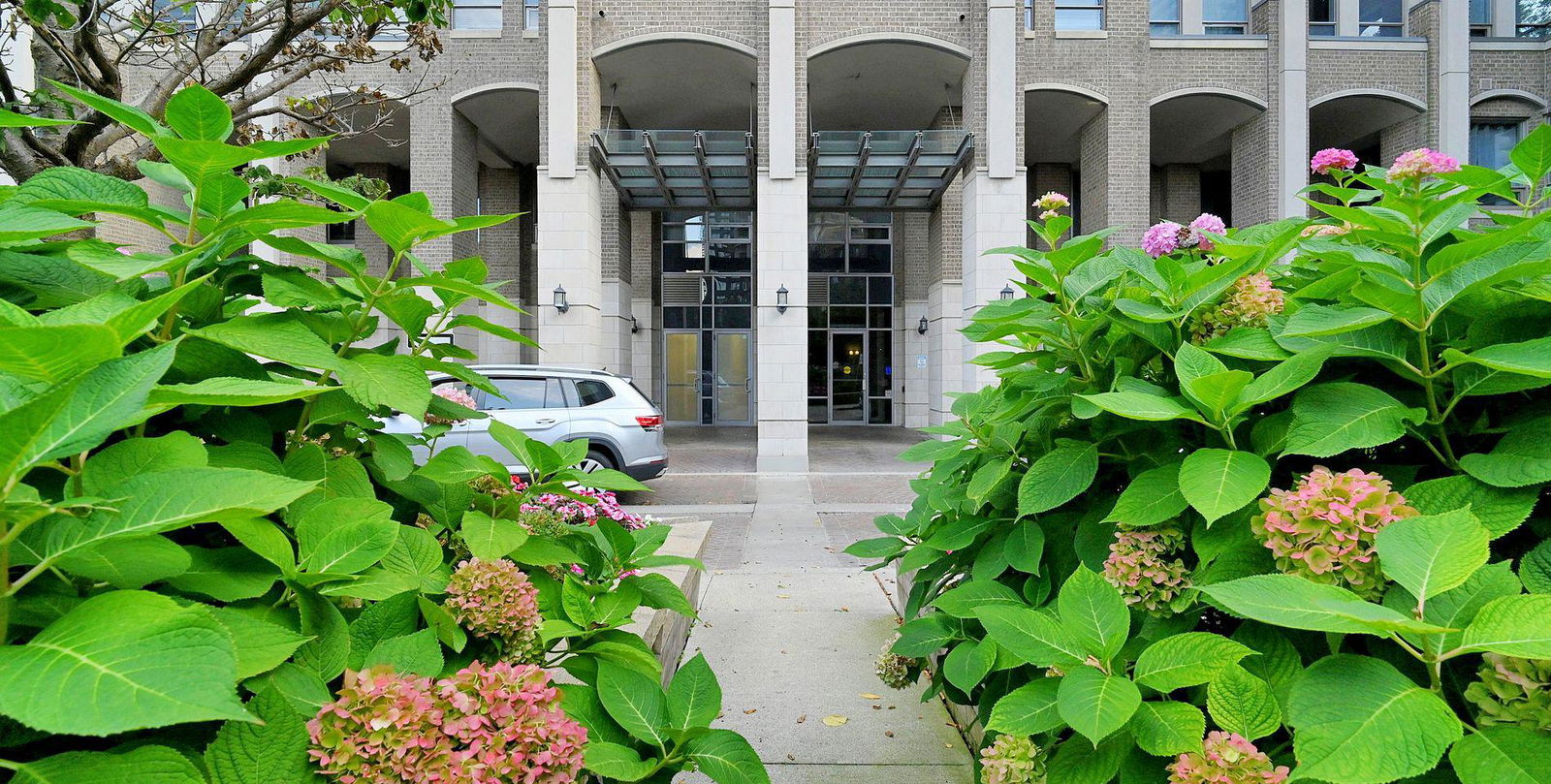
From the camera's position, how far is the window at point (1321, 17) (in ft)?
62.6

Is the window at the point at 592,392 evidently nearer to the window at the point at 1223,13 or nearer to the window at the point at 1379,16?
the window at the point at 1223,13

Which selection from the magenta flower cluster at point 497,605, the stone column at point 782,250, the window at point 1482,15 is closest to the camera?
the magenta flower cluster at point 497,605

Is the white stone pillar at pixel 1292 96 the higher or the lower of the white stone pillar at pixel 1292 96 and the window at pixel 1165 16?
the lower

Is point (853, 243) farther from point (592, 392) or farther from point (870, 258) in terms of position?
point (592, 392)

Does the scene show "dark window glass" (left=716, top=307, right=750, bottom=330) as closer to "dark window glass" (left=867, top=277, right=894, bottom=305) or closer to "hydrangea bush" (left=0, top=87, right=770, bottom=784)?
"dark window glass" (left=867, top=277, right=894, bottom=305)

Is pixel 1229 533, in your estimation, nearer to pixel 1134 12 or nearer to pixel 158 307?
pixel 158 307

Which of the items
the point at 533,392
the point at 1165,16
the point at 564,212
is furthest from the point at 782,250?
the point at 1165,16

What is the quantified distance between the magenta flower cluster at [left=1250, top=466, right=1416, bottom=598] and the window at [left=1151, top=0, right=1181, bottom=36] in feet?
73.4

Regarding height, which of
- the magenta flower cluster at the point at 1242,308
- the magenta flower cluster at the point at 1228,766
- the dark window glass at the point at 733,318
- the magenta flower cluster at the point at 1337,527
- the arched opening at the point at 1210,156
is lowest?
the magenta flower cluster at the point at 1228,766

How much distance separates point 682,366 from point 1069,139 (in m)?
12.8

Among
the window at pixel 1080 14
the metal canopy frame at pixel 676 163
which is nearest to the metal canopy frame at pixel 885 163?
the metal canopy frame at pixel 676 163

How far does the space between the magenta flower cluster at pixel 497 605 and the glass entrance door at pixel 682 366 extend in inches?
869

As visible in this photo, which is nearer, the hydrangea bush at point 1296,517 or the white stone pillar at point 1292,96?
the hydrangea bush at point 1296,517

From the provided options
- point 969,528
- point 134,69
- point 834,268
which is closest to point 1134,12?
point 834,268
